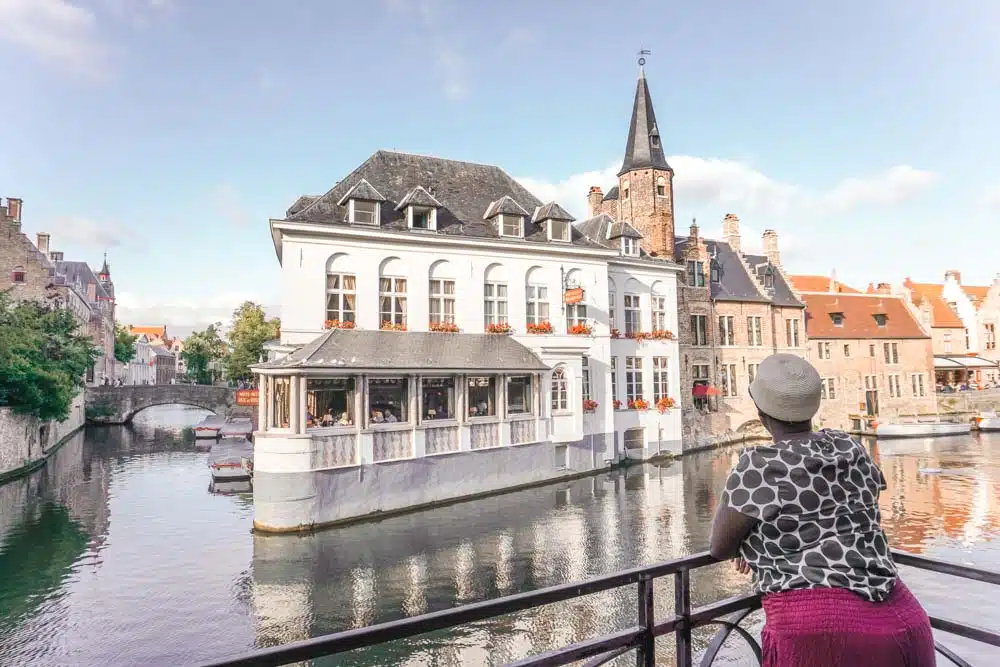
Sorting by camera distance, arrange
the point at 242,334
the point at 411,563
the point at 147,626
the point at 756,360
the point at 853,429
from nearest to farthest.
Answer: the point at 147,626
the point at 411,563
the point at 756,360
the point at 853,429
the point at 242,334

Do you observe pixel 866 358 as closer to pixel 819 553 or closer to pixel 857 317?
pixel 857 317

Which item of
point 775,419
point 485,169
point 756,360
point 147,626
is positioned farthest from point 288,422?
point 756,360

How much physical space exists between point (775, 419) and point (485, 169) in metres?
25.7

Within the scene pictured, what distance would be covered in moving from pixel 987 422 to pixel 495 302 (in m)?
36.1

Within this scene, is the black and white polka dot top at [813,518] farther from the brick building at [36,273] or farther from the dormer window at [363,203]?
the brick building at [36,273]

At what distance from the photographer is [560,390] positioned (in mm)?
24188

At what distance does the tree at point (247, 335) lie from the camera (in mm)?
49500

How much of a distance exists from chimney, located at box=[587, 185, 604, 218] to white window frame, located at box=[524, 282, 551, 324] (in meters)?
15.0

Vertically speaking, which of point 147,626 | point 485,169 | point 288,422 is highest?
point 485,169

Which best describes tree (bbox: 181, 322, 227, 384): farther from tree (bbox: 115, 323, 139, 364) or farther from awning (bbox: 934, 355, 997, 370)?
awning (bbox: 934, 355, 997, 370)

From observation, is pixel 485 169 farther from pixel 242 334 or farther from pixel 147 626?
pixel 242 334

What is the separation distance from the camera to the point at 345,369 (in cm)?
1770

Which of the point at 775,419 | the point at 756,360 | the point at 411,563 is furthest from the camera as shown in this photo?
the point at 756,360

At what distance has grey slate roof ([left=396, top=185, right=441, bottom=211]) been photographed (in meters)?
22.0
